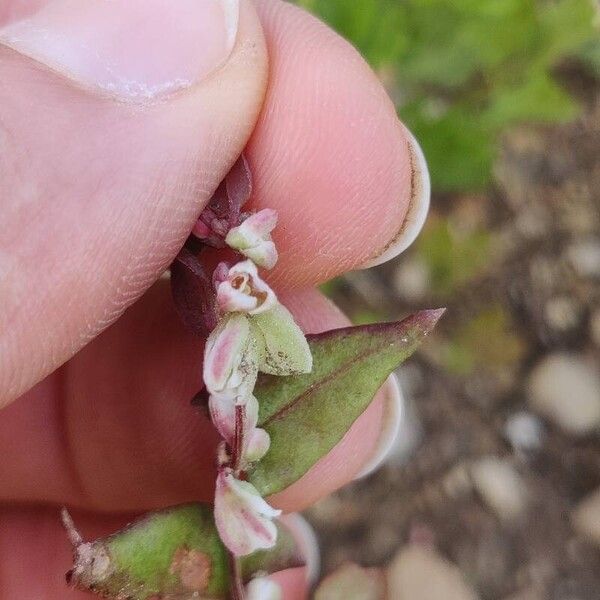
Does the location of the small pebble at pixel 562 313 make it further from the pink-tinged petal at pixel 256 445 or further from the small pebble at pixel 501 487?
the pink-tinged petal at pixel 256 445

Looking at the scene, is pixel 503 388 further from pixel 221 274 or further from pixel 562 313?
pixel 221 274

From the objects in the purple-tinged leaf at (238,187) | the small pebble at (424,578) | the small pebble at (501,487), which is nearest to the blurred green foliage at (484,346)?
the small pebble at (501,487)

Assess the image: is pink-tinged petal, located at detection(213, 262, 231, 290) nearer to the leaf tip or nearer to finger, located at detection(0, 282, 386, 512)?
the leaf tip

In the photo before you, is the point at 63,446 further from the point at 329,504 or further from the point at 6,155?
the point at 6,155

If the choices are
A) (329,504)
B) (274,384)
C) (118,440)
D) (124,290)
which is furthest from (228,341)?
(329,504)

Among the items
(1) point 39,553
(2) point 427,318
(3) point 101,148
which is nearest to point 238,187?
(3) point 101,148

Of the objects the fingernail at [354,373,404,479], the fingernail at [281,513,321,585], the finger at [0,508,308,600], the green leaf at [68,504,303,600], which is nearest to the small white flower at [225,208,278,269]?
the green leaf at [68,504,303,600]
